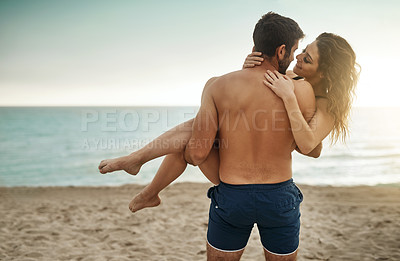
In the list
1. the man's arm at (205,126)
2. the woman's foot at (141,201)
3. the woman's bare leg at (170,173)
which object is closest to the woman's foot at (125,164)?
the woman's bare leg at (170,173)

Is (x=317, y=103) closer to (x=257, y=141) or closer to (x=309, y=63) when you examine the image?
(x=309, y=63)

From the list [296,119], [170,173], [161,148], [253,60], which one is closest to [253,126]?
[296,119]

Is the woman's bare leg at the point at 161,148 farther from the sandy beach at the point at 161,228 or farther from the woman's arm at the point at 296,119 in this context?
the sandy beach at the point at 161,228

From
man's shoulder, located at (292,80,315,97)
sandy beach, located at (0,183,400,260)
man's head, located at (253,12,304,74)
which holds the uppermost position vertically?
man's head, located at (253,12,304,74)

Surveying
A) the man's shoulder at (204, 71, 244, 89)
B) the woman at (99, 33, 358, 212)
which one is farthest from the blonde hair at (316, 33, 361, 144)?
the man's shoulder at (204, 71, 244, 89)

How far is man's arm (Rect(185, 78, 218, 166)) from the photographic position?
6.15ft

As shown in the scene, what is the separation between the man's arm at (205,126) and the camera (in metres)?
1.88

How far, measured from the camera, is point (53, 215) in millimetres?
5781

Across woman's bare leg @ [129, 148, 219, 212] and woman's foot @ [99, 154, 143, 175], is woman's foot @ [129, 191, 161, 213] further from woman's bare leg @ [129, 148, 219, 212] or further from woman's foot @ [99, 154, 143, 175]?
woman's foot @ [99, 154, 143, 175]

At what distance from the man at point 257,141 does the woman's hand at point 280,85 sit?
0.11ft

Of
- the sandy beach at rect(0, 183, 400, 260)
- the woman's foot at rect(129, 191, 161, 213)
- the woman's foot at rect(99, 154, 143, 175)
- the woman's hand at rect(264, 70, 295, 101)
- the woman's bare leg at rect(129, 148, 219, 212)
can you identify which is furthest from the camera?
the sandy beach at rect(0, 183, 400, 260)

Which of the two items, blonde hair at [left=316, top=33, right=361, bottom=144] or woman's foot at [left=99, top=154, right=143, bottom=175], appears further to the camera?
woman's foot at [left=99, top=154, right=143, bottom=175]

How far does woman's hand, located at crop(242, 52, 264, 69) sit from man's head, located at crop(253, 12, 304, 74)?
0.03 meters

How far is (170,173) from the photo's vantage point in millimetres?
2248
